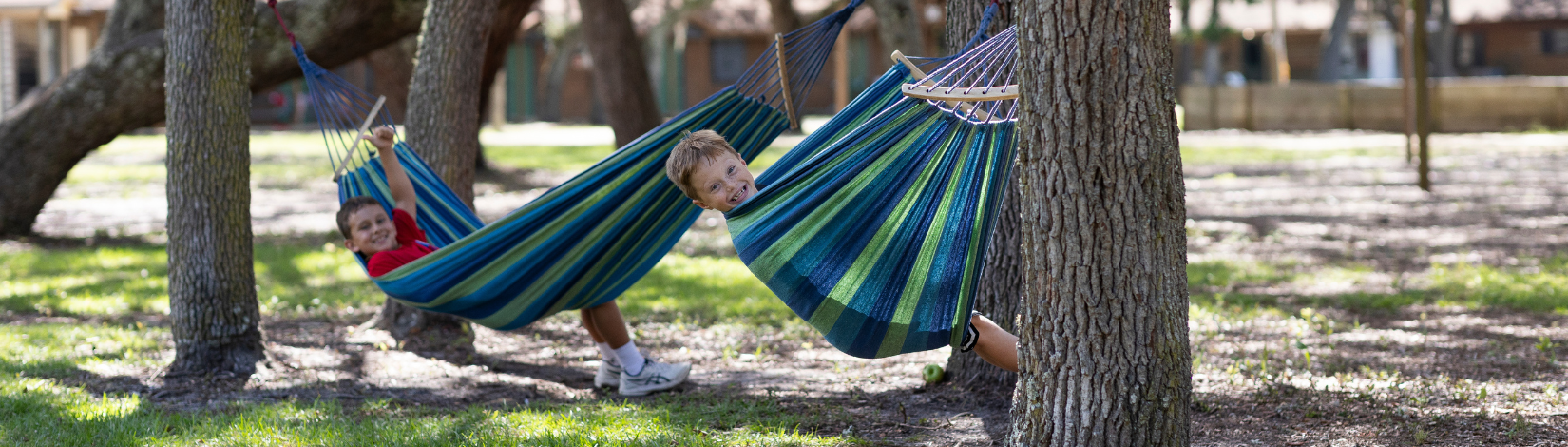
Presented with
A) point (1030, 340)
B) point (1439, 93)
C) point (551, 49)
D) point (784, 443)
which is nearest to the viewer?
point (1030, 340)

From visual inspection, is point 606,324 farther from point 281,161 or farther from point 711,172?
point 281,161

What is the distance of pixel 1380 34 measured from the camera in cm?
2683

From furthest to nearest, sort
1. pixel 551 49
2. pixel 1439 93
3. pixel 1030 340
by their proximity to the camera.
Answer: pixel 551 49, pixel 1439 93, pixel 1030 340

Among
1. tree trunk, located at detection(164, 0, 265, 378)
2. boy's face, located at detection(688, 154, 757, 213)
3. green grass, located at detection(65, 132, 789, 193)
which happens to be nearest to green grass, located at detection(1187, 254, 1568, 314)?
boy's face, located at detection(688, 154, 757, 213)

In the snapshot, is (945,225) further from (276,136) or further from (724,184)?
(276,136)

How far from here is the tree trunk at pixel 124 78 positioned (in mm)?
6484

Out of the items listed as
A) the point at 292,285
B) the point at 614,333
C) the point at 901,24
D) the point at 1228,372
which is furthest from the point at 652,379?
the point at 901,24

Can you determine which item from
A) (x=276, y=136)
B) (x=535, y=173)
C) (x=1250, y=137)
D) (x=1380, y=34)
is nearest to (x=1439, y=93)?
(x=1250, y=137)

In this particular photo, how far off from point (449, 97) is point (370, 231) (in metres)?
0.74

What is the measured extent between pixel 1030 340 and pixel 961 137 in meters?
0.46

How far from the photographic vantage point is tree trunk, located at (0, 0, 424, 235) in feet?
21.3

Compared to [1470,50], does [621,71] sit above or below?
below

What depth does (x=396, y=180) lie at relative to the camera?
146 inches

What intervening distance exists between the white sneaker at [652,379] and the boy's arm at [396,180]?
0.84 metres
